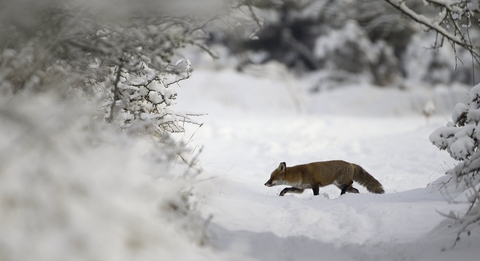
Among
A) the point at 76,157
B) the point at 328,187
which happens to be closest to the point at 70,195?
the point at 76,157

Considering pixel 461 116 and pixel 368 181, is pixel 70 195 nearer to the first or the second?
pixel 461 116

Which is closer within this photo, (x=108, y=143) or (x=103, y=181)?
(x=103, y=181)

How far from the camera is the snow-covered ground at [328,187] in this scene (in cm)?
466

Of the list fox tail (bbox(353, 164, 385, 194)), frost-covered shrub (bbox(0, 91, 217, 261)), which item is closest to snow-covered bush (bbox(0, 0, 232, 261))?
frost-covered shrub (bbox(0, 91, 217, 261))

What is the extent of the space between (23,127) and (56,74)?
1327 millimetres

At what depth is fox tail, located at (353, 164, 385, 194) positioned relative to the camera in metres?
7.19

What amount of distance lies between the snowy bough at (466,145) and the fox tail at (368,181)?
5.53 ft

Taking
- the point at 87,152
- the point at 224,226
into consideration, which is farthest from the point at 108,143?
the point at 224,226

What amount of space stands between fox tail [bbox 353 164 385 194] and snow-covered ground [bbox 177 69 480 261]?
0.57 m

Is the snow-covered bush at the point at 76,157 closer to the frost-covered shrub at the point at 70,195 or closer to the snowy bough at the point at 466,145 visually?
the frost-covered shrub at the point at 70,195

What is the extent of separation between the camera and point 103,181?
340 cm

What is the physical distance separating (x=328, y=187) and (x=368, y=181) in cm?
129

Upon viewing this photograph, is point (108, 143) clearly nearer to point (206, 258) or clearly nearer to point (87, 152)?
point (87, 152)

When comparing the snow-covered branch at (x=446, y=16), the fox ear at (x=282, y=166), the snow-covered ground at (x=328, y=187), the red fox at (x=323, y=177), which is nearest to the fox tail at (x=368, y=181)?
the red fox at (x=323, y=177)
